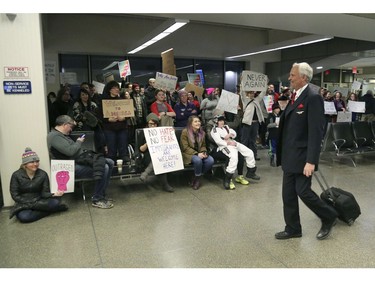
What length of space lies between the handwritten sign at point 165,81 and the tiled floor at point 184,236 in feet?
7.44

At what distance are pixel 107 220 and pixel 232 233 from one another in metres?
1.41

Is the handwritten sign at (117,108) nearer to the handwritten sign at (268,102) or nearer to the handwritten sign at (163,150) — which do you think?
the handwritten sign at (163,150)

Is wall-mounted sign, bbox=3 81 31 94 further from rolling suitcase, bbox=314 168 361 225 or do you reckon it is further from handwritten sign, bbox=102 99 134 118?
rolling suitcase, bbox=314 168 361 225

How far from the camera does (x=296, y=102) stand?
2.68m

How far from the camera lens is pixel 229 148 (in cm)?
461

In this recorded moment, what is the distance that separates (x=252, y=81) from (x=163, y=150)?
2319 mm

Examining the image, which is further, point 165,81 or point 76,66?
point 76,66

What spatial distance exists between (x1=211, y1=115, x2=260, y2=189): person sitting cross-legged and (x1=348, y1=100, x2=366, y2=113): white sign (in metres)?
4.65

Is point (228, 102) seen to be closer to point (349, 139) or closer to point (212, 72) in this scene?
point (349, 139)

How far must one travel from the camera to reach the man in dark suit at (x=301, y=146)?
254 cm

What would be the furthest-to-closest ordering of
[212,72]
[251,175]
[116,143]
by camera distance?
[212,72] → [251,175] → [116,143]

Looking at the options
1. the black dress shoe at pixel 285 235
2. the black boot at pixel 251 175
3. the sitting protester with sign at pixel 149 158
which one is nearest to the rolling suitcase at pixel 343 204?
the black dress shoe at pixel 285 235

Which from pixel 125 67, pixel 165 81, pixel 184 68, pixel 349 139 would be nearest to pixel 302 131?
pixel 165 81

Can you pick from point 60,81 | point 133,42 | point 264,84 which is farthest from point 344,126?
point 60,81
